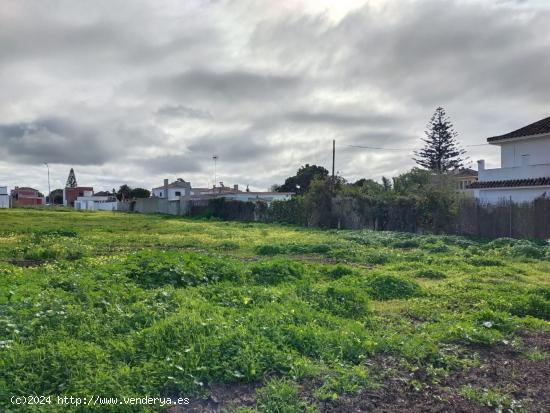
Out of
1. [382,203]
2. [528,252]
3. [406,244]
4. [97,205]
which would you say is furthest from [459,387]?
[97,205]

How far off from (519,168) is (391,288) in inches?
820

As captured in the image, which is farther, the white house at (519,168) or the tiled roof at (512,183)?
the white house at (519,168)

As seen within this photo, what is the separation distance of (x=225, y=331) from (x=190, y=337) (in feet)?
1.23

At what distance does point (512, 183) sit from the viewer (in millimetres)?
25297

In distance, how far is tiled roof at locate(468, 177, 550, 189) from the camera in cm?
2323

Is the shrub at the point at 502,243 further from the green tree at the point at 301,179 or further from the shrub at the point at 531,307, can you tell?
the green tree at the point at 301,179

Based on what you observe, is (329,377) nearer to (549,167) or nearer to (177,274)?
(177,274)

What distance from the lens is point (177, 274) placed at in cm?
800

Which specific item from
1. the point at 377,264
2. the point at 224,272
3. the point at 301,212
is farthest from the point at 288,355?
the point at 301,212

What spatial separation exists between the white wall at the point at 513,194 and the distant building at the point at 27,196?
94820 millimetres

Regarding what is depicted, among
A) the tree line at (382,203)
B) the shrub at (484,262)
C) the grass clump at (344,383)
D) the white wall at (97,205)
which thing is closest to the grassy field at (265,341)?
the grass clump at (344,383)

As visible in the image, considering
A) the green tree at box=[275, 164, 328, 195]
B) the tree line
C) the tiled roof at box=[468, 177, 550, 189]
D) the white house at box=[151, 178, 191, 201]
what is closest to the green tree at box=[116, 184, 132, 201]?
the white house at box=[151, 178, 191, 201]

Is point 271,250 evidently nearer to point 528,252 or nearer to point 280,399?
point 528,252

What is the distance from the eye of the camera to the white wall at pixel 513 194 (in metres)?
22.8
